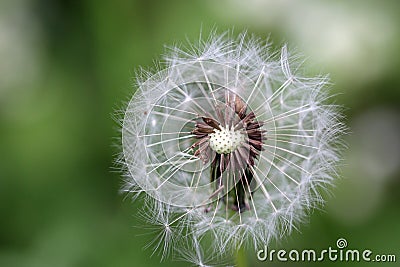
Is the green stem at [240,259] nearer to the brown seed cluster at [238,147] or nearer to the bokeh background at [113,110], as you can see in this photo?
the brown seed cluster at [238,147]

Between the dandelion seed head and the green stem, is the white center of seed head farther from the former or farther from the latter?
the green stem

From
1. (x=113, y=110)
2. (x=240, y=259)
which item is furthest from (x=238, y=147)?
(x=113, y=110)

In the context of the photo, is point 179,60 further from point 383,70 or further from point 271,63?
point 383,70

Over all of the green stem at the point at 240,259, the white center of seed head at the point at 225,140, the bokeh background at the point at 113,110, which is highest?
the bokeh background at the point at 113,110

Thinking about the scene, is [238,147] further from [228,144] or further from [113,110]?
[113,110]

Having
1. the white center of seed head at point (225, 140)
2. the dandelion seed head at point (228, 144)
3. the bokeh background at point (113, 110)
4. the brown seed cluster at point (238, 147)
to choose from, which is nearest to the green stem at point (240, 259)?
the dandelion seed head at point (228, 144)

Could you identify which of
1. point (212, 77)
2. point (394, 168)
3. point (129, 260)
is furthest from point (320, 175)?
point (394, 168)

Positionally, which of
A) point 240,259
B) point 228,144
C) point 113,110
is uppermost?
point 113,110
